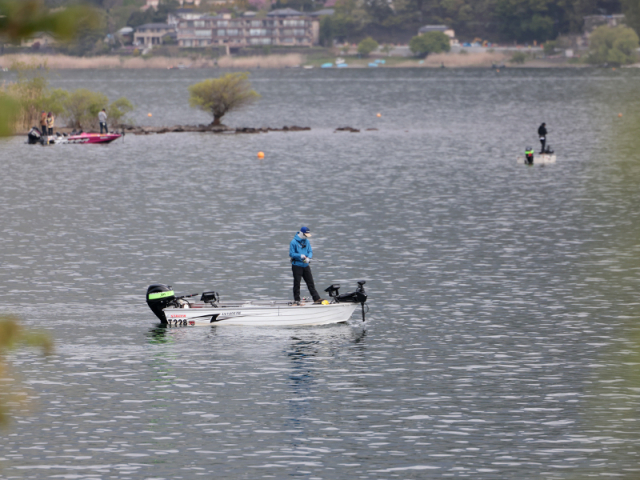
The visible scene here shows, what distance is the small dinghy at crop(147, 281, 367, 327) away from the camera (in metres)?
35.1

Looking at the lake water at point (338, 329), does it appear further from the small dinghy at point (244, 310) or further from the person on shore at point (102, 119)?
the person on shore at point (102, 119)

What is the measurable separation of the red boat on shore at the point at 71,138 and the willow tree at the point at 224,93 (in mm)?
12199

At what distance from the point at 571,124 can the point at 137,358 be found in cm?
12488

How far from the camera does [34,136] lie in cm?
10606

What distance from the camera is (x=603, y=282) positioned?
4288cm

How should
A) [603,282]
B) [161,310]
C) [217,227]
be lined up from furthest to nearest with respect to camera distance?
[217,227], [603,282], [161,310]

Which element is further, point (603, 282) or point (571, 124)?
point (571, 124)

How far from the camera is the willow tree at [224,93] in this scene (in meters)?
120

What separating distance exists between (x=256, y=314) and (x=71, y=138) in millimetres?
81044

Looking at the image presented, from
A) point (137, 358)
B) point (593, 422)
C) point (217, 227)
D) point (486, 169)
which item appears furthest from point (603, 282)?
point (486, 169)

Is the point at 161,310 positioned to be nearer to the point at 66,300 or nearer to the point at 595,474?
the point at 66,300

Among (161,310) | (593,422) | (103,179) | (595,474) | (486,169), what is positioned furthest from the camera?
(486,169)

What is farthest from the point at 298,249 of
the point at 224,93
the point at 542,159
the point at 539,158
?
the point at 224,93

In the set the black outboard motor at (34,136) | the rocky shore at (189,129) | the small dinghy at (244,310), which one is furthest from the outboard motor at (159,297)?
the rocky shore at (189,129)
